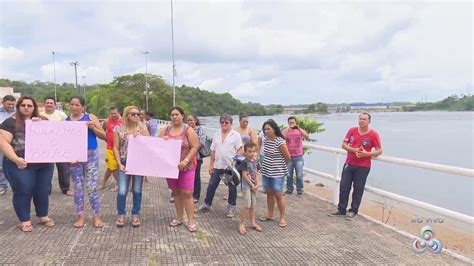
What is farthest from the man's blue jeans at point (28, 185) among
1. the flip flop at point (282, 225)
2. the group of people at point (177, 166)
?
the flip flop at point (282, 225)

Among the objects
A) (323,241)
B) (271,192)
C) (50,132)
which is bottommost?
(323,241)

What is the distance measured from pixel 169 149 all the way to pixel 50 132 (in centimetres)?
143

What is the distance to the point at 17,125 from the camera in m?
4.80

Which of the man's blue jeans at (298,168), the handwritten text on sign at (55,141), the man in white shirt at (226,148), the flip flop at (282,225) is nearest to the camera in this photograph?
the handwritten text on sign at (55,141)

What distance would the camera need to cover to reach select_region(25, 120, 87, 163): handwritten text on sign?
4805mm

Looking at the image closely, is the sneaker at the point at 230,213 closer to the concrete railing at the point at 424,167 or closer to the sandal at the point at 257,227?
the sandal at the point at 257,227

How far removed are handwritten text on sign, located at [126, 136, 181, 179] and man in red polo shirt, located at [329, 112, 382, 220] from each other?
7.99 feet

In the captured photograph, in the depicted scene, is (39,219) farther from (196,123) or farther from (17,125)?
(196,123)

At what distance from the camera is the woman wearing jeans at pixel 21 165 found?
4.69 m

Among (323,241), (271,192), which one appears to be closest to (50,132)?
(271,192)

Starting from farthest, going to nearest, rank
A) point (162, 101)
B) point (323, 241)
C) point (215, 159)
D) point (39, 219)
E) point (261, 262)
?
point (162, 101)
point (215, 159)
point (39, 219)
point (323, 241)
point (261, 262)

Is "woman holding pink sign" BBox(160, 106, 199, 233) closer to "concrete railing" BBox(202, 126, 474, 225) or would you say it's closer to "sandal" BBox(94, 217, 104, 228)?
"sandal" BBox(94, 217, 104, 228)

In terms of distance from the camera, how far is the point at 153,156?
5031 millimetres

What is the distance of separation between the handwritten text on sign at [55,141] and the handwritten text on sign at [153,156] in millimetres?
565
